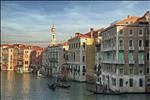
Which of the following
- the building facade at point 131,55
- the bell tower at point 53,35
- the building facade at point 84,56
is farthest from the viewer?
→ the bell tower at point 53,35

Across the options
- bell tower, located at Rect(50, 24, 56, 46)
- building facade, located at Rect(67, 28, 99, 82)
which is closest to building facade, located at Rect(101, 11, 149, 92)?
building facade, located at Rect(67, 28, 99, 82)

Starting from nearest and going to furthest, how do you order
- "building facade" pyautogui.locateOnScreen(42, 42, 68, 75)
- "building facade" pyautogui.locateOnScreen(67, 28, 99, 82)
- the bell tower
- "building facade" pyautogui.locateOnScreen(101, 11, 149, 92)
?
"building facade" pyautogui.locateOnScreen(101, 11, 149, 92)
"building facade" pyautogui.locateOnScreen(67, 28, 99, 82)
"building facade" pyautogui.locateOnScreen(42, 42, 68, 75)
the bell tower

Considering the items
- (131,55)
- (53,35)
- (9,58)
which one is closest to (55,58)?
(53,35)

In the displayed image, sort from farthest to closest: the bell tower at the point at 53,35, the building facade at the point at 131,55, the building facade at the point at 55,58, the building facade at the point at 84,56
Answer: the bell tower at the point at 53,35
the building facade at the point at 55,58
the building facade at the point at 84,56
the building facade at the point at 131,55

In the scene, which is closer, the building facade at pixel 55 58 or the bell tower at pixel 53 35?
the building facade at pixel 55 58

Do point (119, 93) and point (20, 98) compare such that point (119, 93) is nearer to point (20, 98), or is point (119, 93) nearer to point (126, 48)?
point (126, 48)

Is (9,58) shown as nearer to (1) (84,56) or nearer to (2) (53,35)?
(2) (53,35)

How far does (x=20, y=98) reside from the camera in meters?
21.3

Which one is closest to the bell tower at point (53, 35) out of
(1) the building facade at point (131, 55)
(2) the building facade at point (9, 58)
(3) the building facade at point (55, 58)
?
(3) the building facade at point (55, 58)

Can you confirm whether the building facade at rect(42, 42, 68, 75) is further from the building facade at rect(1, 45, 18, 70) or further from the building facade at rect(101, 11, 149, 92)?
the building facade at rect(101, 11, 149, 92)

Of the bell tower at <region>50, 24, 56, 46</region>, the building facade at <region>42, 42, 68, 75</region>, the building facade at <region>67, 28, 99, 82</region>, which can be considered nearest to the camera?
the building facade at <region>67, 28, 99, 82</region>

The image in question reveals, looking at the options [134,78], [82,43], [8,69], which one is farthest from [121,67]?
[8,69]

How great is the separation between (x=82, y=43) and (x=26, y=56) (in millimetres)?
31445

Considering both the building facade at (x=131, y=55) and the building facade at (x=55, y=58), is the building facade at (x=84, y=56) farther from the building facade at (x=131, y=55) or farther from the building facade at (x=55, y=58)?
the building facade at (x=131, y=55)
